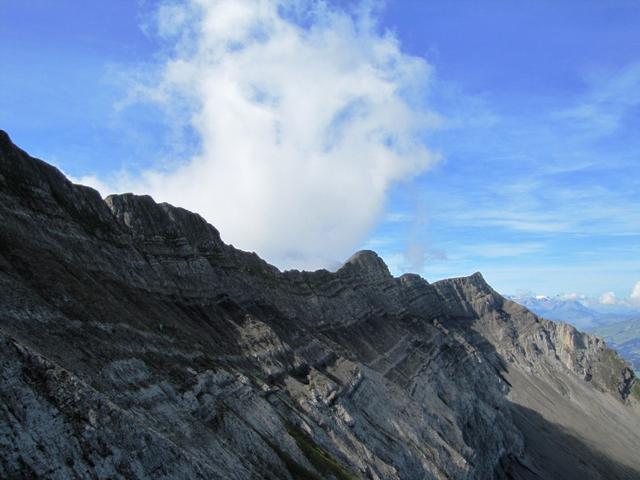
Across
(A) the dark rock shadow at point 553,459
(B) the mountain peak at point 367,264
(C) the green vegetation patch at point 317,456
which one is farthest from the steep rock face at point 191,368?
(B) the mountain peak at point 367,264

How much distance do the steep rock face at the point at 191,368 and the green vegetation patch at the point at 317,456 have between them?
0.82 ft

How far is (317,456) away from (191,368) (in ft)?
56.8

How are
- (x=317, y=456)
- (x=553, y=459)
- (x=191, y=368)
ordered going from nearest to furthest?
(x=191, y=368)
(x=317, y=456)
(x=553, y=459)

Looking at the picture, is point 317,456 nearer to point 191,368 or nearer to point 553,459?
point 191,368

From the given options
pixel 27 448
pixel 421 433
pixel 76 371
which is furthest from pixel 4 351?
pixel 421 433

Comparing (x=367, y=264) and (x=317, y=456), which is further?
(x=367, y=264)

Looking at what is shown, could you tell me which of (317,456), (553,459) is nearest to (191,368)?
(317,456)

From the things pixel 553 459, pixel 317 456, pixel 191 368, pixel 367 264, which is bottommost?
pixel 553 459

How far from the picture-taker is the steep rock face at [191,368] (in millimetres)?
30266

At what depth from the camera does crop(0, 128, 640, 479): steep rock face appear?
3027 cm

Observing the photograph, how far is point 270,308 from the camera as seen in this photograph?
362ft

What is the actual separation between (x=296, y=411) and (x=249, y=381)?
934 centimetres

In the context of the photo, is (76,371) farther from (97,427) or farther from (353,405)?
(353,405)

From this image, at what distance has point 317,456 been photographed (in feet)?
205
